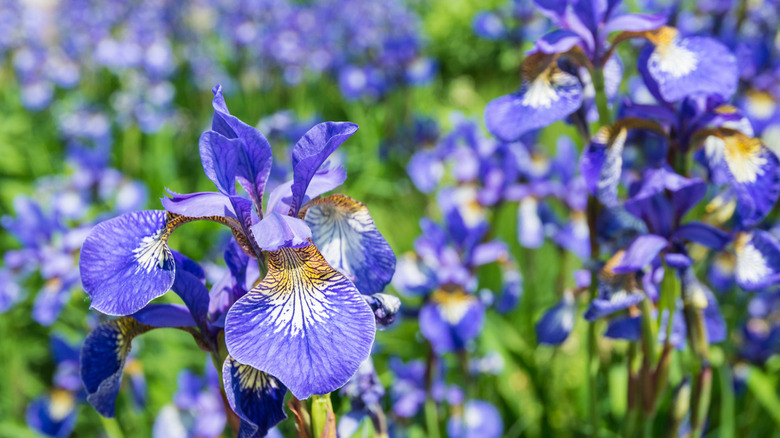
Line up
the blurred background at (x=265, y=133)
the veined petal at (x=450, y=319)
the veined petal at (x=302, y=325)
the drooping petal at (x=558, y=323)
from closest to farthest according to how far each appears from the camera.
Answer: the veined petal at (x=302, y=325) → the drooping petal at (x=558, y=323) → the veined petal at (x=450, y=319) → the blurred background at (x=265, y=133)

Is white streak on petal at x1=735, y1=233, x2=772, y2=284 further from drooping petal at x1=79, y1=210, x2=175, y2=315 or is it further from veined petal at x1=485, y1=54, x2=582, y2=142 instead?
drooping petal at x1=79, y1=210, x2=175, y2=315

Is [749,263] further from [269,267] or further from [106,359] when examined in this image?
[106,359]

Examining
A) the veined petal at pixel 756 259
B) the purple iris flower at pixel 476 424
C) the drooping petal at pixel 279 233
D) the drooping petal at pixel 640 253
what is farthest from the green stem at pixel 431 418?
the drooping petal at pixel 279 233

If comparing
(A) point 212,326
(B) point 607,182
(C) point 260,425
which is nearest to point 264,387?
(C) point 260,425

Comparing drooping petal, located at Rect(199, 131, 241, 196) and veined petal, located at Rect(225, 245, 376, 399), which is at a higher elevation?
drooping petal, located at Rect(199, 131, 241, 196)

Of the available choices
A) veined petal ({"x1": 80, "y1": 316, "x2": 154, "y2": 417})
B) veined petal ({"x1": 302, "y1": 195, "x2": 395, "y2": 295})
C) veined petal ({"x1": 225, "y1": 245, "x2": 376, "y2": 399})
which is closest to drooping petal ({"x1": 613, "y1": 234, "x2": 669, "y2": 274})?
veined petal ({"x1": 302, "y1": 195, "x2": 395, "y2": 295})

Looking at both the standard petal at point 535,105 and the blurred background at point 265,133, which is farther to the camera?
the blurred background at point 265,133

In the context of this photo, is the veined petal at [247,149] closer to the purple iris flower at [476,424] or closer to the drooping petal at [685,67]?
the drooping petal at [685,67]
